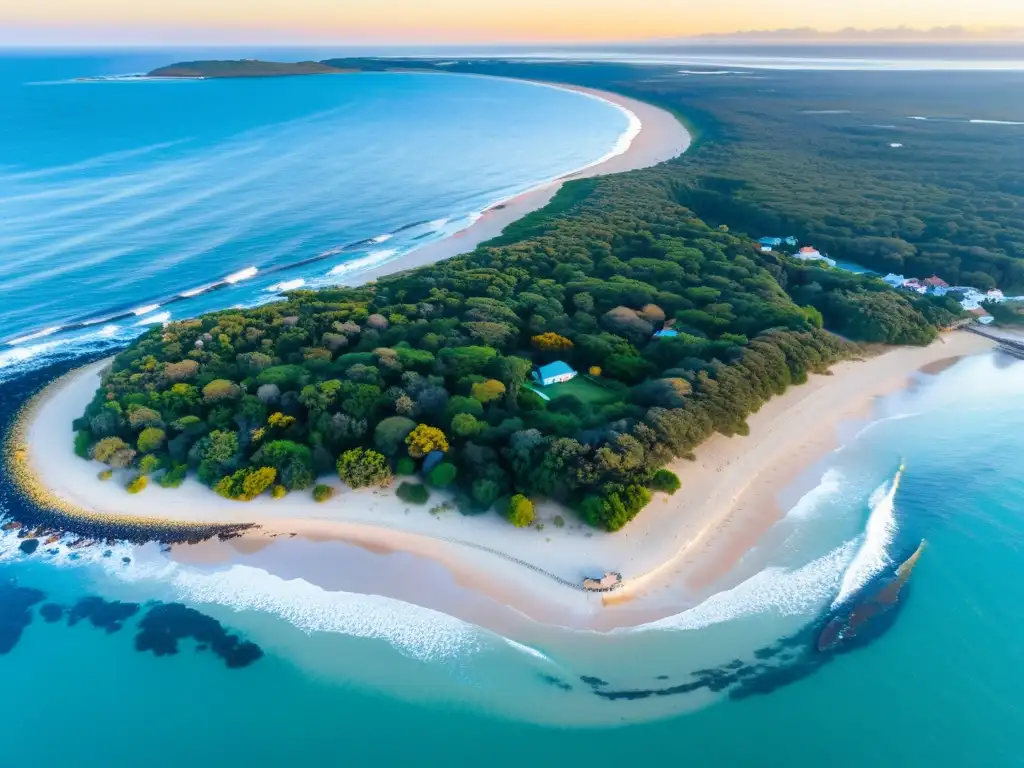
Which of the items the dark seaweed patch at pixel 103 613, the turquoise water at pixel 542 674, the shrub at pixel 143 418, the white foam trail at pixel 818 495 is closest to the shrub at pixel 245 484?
the turquoise water at pixel 542 674

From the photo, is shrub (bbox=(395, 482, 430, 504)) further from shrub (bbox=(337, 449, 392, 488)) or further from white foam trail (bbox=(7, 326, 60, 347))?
white foam trail (bbox=(7, 326, 60, 347))

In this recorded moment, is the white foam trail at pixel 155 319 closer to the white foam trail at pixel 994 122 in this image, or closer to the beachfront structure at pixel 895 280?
the beachfront structure at pixel 895 280

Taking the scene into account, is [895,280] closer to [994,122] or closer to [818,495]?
[818,495]

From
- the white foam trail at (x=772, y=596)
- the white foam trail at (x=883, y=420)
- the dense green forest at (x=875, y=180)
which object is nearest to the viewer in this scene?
the white foam trail at (x=772, y=596)

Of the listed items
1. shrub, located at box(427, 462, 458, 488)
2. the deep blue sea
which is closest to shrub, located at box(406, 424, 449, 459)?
shrub, located at box(427, 462, 458, 488)

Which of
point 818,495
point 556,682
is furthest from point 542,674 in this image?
point 818,495

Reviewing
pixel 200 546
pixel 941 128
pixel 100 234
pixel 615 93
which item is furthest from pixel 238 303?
pixel 615 93
